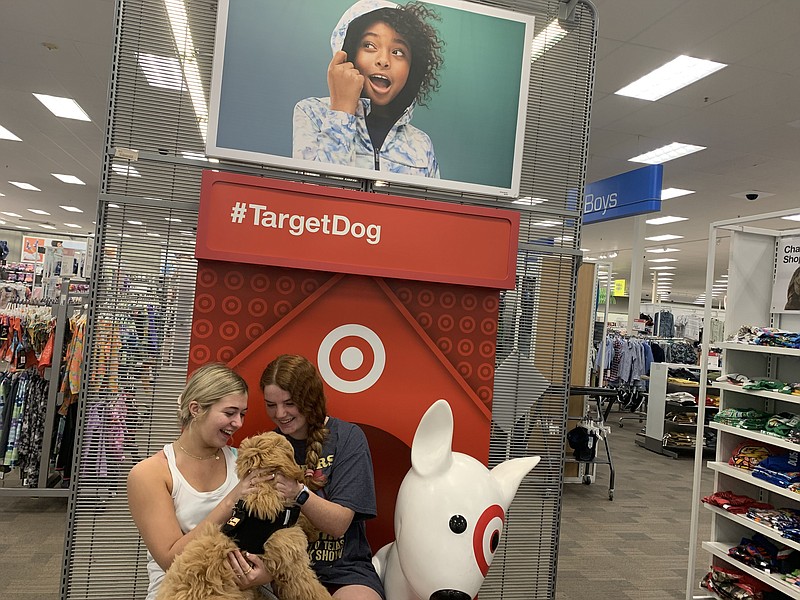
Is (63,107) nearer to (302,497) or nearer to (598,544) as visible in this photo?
(302,497)

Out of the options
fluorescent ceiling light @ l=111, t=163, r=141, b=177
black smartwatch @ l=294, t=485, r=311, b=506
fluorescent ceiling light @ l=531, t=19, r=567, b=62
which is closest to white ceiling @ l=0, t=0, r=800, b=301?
fluorescent ceiling light @ l=531, t=19, r=567, b=62

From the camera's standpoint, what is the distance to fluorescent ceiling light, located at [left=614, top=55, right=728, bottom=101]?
4996 millimetres

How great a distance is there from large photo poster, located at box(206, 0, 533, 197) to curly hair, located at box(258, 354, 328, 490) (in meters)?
0.75

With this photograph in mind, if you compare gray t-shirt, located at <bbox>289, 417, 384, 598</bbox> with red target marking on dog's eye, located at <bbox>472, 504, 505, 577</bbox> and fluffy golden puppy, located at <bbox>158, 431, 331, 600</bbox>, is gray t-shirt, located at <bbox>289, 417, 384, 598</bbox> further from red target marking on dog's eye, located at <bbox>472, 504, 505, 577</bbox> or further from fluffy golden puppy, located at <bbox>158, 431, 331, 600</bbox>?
red target marking on dog's eye, located at <bbox>472, 504, 505, 577</bbox>

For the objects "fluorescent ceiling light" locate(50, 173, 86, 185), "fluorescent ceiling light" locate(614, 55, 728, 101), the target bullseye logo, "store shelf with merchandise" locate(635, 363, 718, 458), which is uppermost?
"fluorescent ceiling light" locate(614, 55, 728, 101)

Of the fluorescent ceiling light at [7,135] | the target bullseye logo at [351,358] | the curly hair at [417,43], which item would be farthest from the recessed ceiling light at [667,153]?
the fluorescent ceiling light at [7,135]

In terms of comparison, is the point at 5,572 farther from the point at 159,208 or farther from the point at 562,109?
the point at 562,109

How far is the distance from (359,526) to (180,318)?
95cm

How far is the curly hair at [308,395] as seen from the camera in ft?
5.87

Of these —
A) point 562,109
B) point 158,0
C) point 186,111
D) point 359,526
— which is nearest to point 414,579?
point 359,526

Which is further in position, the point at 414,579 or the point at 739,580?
the point at 739,580

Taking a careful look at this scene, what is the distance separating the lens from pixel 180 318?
209 centimetres

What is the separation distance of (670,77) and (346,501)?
5100 millimetres

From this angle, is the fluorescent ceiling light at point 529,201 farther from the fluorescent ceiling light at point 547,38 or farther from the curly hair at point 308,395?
the curly hair at point 308,395
